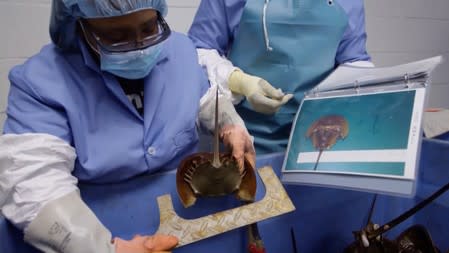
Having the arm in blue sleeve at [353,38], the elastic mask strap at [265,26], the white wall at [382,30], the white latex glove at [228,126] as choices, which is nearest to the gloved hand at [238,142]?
the white latex glove at [228,126]

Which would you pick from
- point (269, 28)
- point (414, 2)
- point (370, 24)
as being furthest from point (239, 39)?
point (414, 2)

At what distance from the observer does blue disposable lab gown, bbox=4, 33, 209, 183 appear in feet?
1.64

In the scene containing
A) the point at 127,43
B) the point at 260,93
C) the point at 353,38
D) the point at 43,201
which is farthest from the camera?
the point at 353,38

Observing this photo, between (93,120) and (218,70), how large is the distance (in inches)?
10.7

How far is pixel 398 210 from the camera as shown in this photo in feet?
2.31

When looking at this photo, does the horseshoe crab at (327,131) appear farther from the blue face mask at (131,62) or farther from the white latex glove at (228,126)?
the blue face mask at (131,62)

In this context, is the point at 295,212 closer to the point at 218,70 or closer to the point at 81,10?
the point at 218,70

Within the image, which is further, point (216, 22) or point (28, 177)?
point (216, 22)

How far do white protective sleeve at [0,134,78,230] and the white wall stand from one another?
0.58 m

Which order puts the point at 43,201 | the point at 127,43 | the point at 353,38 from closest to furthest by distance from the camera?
1. the point at 43,201
2. the point at 127,43
3. the point at 353,38

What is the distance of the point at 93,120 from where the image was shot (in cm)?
54

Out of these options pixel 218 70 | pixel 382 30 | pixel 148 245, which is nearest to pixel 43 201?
pixel 148 245

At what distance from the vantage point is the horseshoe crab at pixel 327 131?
555mm

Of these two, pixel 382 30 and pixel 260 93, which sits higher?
pixel 260 93
